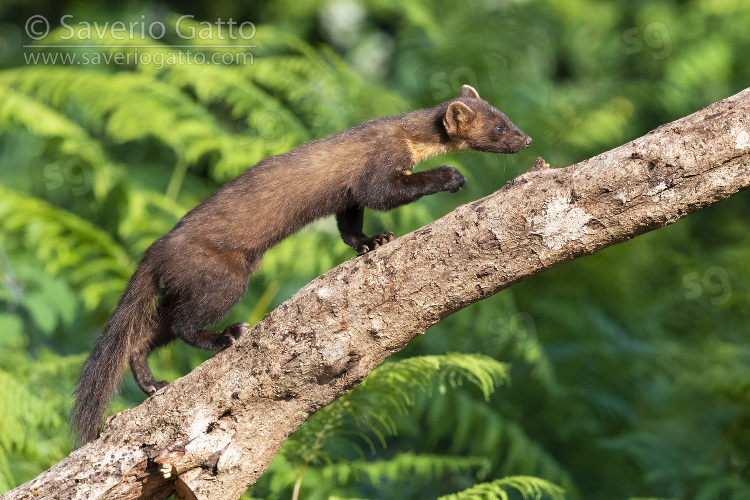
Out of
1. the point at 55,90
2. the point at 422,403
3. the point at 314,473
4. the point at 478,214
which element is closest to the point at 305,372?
the point at 478,214

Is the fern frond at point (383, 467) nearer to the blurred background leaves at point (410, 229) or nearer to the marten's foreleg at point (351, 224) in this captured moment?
the blurred background leaves at point (410, 229)

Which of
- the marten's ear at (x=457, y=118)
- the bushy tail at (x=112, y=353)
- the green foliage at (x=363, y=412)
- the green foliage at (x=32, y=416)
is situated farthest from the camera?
the marten's ear at (x=457, y=118)


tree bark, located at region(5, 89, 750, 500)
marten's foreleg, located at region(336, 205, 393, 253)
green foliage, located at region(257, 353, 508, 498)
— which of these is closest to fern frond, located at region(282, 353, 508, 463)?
green foliage, located at region(257, 353, 508, 498)

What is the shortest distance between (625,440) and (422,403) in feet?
6.54

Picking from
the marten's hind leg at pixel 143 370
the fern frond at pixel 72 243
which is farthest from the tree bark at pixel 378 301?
the fern frond at pixel 72 243

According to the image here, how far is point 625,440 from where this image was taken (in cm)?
705

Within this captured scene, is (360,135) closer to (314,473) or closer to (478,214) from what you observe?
(478,214)

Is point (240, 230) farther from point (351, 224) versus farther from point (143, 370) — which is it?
point (143, 370)

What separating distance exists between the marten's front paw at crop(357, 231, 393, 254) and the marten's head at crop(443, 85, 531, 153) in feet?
3.06

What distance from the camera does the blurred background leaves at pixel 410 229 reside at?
6188mm

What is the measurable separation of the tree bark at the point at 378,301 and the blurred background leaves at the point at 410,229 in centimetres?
108

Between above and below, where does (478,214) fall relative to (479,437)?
above

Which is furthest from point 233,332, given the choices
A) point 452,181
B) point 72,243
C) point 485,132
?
point 72,243

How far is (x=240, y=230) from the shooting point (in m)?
4.42
